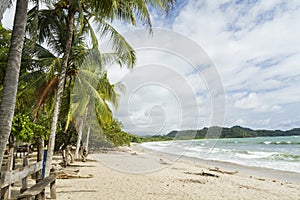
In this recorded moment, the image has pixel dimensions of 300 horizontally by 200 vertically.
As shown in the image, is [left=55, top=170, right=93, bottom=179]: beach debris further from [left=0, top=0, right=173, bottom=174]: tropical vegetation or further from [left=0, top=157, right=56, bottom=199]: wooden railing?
[left=0, top=157, right=56, bottom=199]: wooden railing

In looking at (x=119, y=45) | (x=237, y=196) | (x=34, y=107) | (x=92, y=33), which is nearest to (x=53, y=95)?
(x=34, y=107)

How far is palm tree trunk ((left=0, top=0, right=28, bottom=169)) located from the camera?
3.45 m

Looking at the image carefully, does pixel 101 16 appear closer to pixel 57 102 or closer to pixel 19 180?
pixel 57 102

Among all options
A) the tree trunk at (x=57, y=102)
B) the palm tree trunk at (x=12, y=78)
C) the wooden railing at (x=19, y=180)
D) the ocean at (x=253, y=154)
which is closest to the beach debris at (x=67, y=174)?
the tree trunk at (x=57, y=102)

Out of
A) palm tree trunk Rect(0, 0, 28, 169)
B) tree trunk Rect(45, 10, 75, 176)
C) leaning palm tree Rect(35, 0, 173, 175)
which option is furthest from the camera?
tree trunk Rect(45, 10, 75, 176)

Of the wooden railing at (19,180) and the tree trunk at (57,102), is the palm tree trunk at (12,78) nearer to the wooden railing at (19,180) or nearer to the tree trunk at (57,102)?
the wooden railing at (19,180)

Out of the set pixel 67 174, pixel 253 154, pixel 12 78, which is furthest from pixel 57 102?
pixel 253 154

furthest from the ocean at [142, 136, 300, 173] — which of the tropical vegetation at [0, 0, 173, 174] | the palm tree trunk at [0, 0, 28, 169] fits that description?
the palm tree trunk at [0, 0, 28, 169]

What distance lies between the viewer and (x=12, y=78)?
3.65 meters

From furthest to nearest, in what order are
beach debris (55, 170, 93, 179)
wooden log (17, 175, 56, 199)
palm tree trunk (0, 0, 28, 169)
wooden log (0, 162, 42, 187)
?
beach debris (55, 170, 93, 179) → wooden log (17, 175, 56, 199) → wooden log (0, 162, 42, 187) → palm tree trunk (0, 0, 28, 169)

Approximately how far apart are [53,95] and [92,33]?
259cm

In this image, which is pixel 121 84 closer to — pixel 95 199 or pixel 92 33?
pixel 92 33

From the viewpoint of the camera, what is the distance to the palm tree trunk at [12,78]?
11.3ft

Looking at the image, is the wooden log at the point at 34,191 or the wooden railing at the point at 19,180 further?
the wooden log at the point at 34,191
